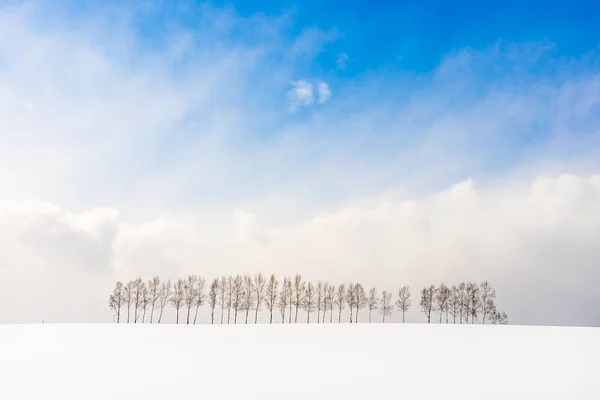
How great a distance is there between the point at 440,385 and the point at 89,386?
1500cm

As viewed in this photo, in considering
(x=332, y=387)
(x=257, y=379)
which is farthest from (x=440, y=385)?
(x=257, y=379)

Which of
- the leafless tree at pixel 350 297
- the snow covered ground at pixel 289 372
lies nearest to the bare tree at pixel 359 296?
the leafless tree at pixel 350 297

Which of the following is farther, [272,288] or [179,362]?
[272,288]

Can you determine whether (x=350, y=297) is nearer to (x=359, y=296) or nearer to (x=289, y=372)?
(x=359, y=296)

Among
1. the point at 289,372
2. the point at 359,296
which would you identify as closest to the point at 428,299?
the point at 359,296

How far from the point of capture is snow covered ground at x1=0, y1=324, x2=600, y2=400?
17.8 metres

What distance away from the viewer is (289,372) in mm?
22266

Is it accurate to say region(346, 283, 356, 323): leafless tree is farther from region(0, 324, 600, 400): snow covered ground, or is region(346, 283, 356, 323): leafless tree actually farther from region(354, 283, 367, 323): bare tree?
region(0, 324, 600, 400): snow covered ground

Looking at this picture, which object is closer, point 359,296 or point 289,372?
point 289,372

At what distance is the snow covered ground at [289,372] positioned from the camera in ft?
58.4

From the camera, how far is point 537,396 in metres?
17.9

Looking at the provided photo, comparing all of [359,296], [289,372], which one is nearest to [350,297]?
[359,296]

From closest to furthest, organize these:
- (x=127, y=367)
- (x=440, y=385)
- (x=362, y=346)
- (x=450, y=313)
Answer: (x=440, y=385) < (x=127, y=367) < (x=362, y=346) < (x=450, y=313)

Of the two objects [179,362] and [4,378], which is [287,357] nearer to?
[179,362]
